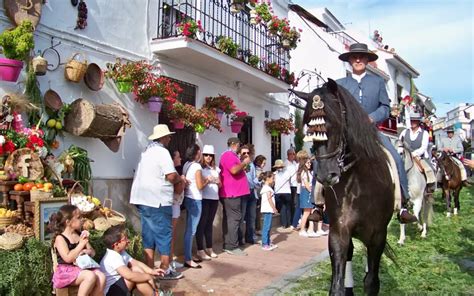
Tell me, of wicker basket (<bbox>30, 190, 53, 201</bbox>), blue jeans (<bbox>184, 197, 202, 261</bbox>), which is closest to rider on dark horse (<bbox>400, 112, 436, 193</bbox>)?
blue jeans (<bbox>184, 197, 202, 261</bbox>)

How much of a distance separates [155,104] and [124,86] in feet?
2.28

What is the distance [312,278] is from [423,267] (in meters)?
2.05

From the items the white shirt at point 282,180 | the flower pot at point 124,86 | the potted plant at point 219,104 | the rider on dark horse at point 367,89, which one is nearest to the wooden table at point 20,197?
the flower pot at point 124,86

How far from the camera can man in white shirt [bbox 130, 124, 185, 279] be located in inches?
242

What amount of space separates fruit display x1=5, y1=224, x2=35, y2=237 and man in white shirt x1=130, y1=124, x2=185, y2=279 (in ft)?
5.32

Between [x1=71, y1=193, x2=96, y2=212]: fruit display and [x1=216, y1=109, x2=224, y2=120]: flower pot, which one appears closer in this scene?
[x1=71, y1=193, x2=96, y2=212]: fruit display

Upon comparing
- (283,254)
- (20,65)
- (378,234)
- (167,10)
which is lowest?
(283,254)

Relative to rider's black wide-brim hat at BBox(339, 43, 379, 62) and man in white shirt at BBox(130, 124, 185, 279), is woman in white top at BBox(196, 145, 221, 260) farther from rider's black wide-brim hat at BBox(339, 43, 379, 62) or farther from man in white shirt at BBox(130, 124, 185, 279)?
rider's black wide-brim hat at BBox(339, 43, 379, 62)

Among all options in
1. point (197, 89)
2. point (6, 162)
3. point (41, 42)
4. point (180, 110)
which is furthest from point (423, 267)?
point (41, 42)

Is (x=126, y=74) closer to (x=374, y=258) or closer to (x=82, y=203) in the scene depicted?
(x=82, y=203)

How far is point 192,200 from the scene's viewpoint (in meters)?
7.51

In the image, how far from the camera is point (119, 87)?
7.42 metres

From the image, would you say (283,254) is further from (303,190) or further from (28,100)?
(28,100)

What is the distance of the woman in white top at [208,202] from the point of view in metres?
7.90
